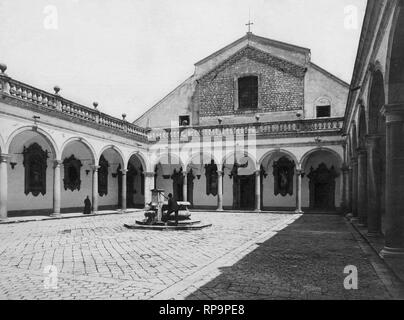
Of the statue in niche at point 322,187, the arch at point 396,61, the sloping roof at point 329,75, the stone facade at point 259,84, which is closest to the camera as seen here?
the arch at point 396,61

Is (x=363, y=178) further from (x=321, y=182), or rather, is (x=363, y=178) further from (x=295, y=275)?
(x=321, y=182)

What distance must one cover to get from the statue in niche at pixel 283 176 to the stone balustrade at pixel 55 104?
33.1ft

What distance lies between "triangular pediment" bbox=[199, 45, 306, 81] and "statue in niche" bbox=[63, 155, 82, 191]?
37.9ft

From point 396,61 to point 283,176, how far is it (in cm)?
1905

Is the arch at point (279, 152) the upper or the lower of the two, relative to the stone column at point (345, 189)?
upper

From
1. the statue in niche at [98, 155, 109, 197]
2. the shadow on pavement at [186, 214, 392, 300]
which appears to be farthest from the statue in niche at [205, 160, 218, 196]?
the shadow on pavement at [186, 214, 392, 300]

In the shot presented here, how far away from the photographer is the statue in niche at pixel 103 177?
2558 centimetres

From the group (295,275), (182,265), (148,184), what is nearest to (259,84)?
(148,184)

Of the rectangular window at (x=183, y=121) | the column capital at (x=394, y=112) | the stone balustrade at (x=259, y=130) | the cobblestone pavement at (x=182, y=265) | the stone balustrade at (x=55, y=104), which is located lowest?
the cobblestone pavement at (x=182, y=265)

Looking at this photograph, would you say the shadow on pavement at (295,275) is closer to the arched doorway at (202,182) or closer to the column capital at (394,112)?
the column capital at (394,112)

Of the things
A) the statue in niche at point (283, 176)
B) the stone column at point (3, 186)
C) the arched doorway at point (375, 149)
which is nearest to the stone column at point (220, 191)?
the statue in niche at point (283, 176)

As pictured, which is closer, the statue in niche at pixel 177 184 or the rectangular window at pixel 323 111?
the rectangular window at pixel 323 111
